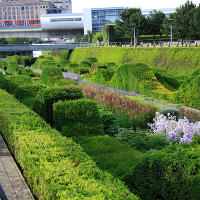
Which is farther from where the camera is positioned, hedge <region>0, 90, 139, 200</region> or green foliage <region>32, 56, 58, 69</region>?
green foliage <region>32, 56, 58, 69</region>

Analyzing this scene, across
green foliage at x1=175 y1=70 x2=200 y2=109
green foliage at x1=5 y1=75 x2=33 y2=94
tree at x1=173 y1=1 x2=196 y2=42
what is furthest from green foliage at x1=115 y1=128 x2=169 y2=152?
tree at x1=173 y1=1 x2=196 y2=42

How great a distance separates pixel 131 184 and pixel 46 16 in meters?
105

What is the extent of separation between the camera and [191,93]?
11.8 m

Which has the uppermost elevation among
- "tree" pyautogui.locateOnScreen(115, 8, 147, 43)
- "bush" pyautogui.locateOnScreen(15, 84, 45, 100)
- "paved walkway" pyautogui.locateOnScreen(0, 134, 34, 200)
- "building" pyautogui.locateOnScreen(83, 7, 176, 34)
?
"building" pyautogui.locateOnScreen(83, 7, 176, 34)

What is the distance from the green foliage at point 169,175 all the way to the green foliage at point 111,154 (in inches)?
12.5

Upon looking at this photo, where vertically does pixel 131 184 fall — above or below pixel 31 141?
below

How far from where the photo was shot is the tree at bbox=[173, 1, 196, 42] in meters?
46.1

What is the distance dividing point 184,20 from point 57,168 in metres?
44.8

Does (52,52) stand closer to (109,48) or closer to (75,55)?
(75,55)

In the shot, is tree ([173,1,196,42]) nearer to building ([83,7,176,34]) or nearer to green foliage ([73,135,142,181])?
green foliage ([73,135,142,181])

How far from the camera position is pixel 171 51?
32812 millimetres

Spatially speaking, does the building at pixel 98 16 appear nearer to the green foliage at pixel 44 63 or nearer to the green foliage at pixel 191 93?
the green foliage at pixel 44 63

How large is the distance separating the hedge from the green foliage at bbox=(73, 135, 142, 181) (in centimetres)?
63

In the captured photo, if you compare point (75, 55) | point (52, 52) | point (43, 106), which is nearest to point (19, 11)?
point (52, 52)
